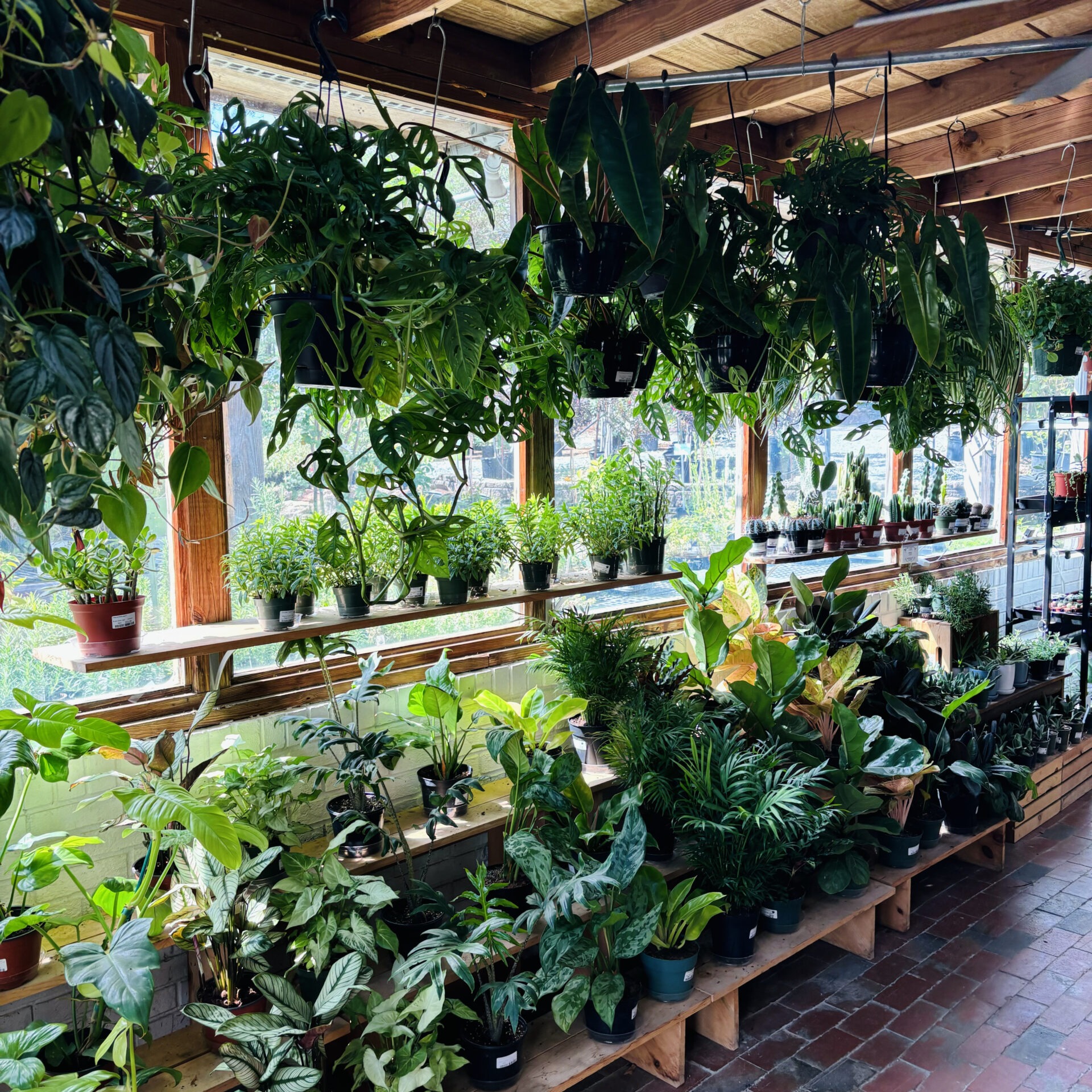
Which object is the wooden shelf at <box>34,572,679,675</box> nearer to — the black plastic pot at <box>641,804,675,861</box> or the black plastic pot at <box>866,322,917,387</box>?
the black plastic pot at <box>641,804,675,861</box>

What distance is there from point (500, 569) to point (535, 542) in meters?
0.21

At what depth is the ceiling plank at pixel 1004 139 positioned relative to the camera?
14.3ft

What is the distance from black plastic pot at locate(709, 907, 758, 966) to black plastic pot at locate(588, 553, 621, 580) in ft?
4.23

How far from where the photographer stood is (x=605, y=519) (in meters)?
3.72

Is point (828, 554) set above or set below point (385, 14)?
below

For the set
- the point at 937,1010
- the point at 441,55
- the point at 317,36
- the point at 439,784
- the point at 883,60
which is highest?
the point at 441,55

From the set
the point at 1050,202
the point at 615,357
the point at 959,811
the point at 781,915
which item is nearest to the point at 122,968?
the point at 615,357

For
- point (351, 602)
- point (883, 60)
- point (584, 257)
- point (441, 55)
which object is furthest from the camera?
point (351, 602)

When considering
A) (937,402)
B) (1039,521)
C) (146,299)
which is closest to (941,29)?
(937,402)

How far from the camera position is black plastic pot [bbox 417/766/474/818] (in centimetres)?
312

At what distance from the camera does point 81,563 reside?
2.48 metres

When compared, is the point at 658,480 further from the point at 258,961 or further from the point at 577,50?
the point at 258,961

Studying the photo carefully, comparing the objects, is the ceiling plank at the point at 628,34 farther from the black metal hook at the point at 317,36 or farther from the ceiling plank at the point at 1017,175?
the ceiling plank at the point at 1017,175

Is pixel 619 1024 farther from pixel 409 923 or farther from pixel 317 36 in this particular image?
pixel 317 36
